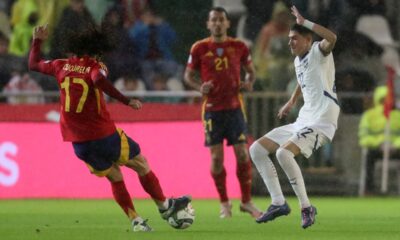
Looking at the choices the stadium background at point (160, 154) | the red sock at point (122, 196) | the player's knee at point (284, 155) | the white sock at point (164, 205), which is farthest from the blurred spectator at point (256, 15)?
the red sock at point (122, 196)

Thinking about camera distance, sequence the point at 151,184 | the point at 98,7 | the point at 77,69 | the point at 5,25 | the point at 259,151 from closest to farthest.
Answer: the point at 77,69, the point at 151,184, the point at 259,151, the point at 98,7, the point at 5,25

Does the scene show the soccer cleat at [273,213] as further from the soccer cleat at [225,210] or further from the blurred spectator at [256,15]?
the blurred spectator at [256,15]

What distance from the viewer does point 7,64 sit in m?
20.6

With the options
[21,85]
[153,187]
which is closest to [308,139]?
[153,187]

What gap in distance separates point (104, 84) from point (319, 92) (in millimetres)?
2248

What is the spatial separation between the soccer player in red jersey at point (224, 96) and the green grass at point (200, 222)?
63cm

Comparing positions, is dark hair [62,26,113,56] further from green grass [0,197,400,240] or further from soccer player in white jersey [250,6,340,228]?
soccer player in white jersey [250,6,340,228]

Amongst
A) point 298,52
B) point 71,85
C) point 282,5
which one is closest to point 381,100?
point 282,5

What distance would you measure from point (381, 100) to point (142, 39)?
375 centimetres

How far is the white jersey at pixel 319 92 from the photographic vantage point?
1286 centimetres

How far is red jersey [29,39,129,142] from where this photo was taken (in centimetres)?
1209

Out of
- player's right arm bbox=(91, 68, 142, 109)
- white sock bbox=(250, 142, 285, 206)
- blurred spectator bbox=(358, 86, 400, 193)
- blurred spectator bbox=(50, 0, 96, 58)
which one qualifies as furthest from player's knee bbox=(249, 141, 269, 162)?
blurred spectator bbox=(50, 0, 96, 58)

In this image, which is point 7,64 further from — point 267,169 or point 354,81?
point 267,169

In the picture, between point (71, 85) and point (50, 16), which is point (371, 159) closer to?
point (50, 16)
